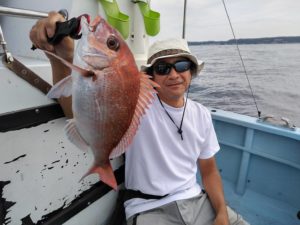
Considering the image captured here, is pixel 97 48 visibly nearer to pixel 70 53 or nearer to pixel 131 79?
pixel 131 79

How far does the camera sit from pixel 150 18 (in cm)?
198

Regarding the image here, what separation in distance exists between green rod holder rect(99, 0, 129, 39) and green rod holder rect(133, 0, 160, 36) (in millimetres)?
276

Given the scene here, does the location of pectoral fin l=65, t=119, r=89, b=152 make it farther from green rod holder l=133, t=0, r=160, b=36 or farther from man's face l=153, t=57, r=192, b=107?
green rod holder l=133, t=0, r=160, b=36

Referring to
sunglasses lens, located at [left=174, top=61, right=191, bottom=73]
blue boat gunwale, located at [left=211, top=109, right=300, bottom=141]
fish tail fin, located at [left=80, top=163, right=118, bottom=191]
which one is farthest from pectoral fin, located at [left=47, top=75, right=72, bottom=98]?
blue boat gunwale, located at [left=211, top=109, right=300, bottom=141]

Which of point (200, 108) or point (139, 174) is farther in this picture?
point (200, 108)

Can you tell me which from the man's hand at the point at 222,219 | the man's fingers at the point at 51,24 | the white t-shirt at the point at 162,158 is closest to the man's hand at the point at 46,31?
the man's fingers at the point at 51,24

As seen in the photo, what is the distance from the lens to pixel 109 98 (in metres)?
0.98

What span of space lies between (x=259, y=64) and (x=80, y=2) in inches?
564

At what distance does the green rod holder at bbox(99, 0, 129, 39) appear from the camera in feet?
5.62

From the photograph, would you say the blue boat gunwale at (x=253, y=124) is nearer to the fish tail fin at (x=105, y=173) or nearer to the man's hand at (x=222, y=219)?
the man's hand at (x=222, y=219)

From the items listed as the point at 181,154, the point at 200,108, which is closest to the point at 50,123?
the point at 181,154

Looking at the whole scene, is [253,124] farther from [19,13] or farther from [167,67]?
[19,13]

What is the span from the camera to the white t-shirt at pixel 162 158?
1902mm

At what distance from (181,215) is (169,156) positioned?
0.44 metres
